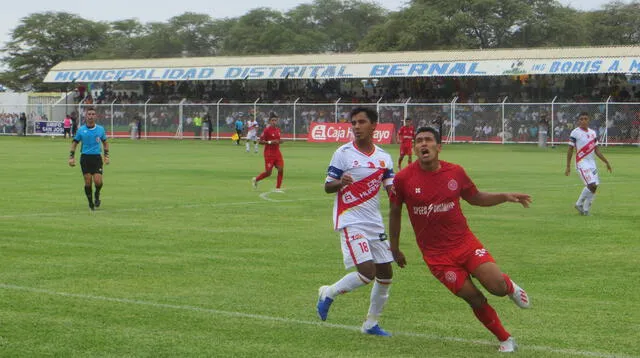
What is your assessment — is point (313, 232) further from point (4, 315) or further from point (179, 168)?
point (179, 168)

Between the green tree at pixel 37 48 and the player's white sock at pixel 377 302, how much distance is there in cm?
11518

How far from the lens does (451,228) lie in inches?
343

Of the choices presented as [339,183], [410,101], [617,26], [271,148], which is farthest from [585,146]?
[617,26]

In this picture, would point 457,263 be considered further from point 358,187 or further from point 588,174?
point 588,174

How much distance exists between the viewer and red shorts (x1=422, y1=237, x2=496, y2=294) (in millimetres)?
8492

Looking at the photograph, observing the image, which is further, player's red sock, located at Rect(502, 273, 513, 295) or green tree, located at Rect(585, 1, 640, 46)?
green tree, located at Rect(585, 1, 640, 46)

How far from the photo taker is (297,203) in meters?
22.9

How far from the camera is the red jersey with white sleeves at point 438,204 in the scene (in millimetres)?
8680

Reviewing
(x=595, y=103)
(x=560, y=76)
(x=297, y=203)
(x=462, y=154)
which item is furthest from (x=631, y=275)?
(x=560, y=76)

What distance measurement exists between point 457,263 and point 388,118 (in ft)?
172

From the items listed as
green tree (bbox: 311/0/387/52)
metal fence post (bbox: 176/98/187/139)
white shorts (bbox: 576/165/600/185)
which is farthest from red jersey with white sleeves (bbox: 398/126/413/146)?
green tree (bbox: 311/0/387/52)

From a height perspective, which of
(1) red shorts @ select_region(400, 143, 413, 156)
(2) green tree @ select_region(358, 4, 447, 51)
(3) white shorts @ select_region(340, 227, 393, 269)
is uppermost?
(2) green tree @ select_region(358, 4, 447, 51)

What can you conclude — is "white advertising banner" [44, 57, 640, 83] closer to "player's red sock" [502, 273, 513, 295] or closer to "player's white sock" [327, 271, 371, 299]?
"player's white sock" [327, 271, 371, 299]

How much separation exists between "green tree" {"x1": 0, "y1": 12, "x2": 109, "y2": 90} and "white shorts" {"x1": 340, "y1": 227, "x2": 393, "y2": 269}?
114900 mm
